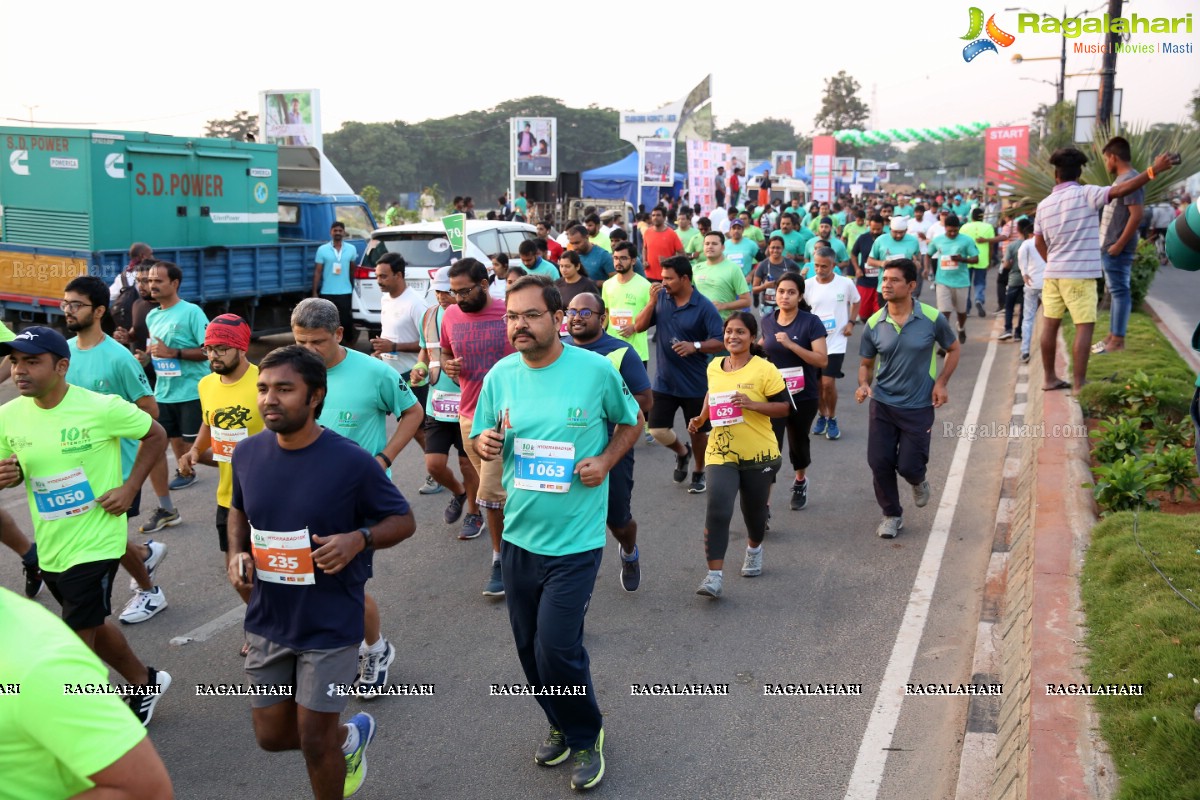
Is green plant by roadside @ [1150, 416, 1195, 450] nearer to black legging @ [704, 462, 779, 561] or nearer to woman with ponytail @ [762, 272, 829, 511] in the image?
woman with ponytail @ [762, 272, 829, 511]

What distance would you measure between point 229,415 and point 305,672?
220 cm

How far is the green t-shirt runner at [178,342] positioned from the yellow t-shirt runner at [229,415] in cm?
231

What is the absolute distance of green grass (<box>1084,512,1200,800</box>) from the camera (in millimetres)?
3896

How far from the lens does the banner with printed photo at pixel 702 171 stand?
96.2 feet

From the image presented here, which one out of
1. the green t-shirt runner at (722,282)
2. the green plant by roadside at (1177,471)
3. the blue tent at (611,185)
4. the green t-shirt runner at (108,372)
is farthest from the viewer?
the blue tent at (611,185)

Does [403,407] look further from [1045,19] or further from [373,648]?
[1045,19]

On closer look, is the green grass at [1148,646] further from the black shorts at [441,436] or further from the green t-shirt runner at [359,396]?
the black shorts at [441,436]

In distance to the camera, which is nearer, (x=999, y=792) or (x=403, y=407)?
(x=999, y=792)

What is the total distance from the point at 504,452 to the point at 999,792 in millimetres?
2338

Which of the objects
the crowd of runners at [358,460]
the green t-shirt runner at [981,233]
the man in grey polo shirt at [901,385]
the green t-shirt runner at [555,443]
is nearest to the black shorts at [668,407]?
the crowd of runners at [358,460]

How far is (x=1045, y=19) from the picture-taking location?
13.4 metres

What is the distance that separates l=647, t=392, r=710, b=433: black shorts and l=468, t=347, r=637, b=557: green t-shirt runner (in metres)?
4.09

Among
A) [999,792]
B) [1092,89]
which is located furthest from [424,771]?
[1092,89]

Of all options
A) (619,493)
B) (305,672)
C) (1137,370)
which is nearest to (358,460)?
(305,672)
